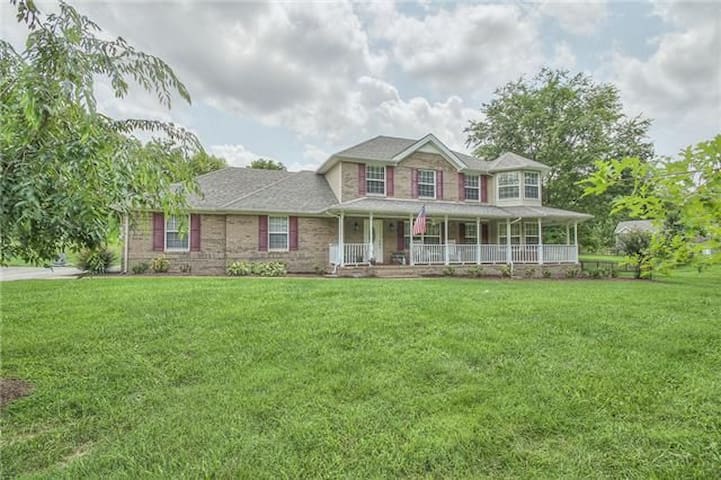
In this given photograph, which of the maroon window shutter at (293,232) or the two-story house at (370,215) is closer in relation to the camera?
the two-story house at (370,215)

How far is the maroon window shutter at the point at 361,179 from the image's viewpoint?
17594mm

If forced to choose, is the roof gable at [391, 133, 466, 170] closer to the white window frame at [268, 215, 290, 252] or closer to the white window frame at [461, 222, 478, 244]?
the white window frame at [461, 222, 478, 244]

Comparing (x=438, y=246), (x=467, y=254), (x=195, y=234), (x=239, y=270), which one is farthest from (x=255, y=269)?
(x=467, y=254)

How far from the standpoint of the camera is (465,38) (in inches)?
522

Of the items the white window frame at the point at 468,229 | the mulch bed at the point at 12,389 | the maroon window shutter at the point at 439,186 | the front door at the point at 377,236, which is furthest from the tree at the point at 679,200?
the white window frame at the point at 468,229

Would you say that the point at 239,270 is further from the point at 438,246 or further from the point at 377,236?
the point at 438,246

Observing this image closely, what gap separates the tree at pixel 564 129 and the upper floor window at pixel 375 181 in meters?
12.5

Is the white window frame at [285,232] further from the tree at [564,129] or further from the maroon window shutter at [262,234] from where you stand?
the tree at [564,129]

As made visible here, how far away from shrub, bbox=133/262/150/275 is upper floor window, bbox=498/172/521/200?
16653 millimetres

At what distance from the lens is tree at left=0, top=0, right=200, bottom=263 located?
256 cm

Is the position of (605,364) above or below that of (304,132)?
below

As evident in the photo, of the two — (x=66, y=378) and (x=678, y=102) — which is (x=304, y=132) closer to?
(x=678, y=102)

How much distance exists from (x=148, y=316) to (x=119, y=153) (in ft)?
16.2

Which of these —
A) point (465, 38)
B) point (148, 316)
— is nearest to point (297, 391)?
point (148, 316)
